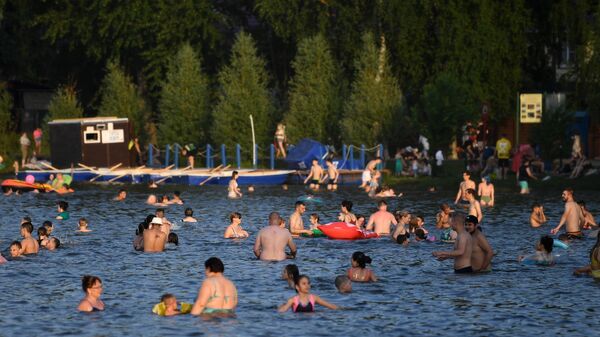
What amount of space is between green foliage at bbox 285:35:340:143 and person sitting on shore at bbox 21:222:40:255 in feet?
109

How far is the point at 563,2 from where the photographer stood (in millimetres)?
65000

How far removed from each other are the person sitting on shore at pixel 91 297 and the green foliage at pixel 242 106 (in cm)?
4175

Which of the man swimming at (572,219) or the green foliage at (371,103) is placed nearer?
the man swimming at (572,219)

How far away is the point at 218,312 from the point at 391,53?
46.7 meters

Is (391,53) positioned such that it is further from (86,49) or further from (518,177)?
(86,49)

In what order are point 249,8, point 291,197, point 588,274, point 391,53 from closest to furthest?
1. point 588,274
2. point 291,197
3. point 391,53
4. point 249,8

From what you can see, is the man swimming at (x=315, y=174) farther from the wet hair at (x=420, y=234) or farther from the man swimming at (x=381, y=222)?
the wet hair at (x=420, y=234)

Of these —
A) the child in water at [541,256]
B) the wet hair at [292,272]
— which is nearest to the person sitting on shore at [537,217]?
the child in water at [541,256]

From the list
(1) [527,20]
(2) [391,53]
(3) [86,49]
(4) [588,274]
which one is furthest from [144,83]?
(4) [588,274]

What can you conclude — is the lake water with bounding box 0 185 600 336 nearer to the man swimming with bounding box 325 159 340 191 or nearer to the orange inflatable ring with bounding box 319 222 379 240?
the orange inflatable ring with bounding box 319 222 379 240

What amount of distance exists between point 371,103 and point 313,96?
4347mm

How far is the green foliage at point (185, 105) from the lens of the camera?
70438mm

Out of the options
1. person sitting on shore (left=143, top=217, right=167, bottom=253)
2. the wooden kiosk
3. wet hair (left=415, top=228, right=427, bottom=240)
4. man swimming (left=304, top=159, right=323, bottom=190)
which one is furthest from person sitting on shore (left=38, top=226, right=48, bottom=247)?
the wooden kiosk

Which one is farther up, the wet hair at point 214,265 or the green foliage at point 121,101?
the green foliage at point 121,101
